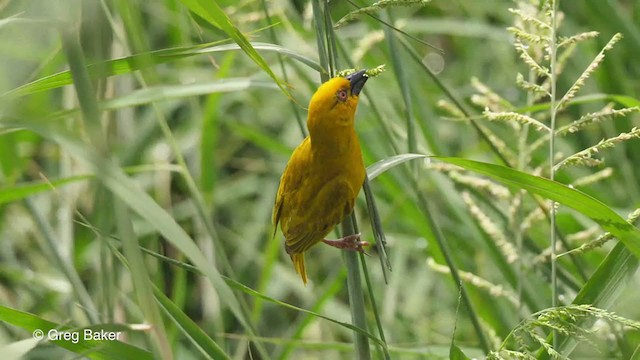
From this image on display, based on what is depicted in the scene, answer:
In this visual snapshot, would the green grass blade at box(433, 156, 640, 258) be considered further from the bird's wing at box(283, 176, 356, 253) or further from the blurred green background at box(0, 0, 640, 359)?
the bird's wing at box(283, 176, 356, 253)

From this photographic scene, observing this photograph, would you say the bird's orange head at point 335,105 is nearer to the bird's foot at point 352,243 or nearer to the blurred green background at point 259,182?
the blurred green background at point 259,182

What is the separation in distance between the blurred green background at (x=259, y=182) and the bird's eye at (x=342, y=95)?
88 mm

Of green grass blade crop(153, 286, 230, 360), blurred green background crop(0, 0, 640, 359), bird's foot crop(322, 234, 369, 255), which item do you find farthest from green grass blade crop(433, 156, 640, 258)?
green grass blade crop(153, 286, 230, 360)

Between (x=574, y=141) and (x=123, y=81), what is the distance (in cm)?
189

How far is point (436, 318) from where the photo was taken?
12.5 ft

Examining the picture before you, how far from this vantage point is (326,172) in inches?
74.5

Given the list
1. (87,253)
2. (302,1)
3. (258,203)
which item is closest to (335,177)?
(302,1)

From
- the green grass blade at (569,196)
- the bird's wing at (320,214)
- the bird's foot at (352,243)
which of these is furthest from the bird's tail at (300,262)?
the green grass blade at (569,196)

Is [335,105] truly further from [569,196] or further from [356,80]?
[569,196]

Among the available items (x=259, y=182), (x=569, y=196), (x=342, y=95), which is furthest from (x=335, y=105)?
(x=259, y=182)

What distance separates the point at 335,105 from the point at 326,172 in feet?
0.52

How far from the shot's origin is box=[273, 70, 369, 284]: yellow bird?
1805 millimetres

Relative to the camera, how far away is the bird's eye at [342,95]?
70.2 inches

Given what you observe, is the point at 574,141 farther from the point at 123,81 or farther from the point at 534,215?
the point at 123,81
